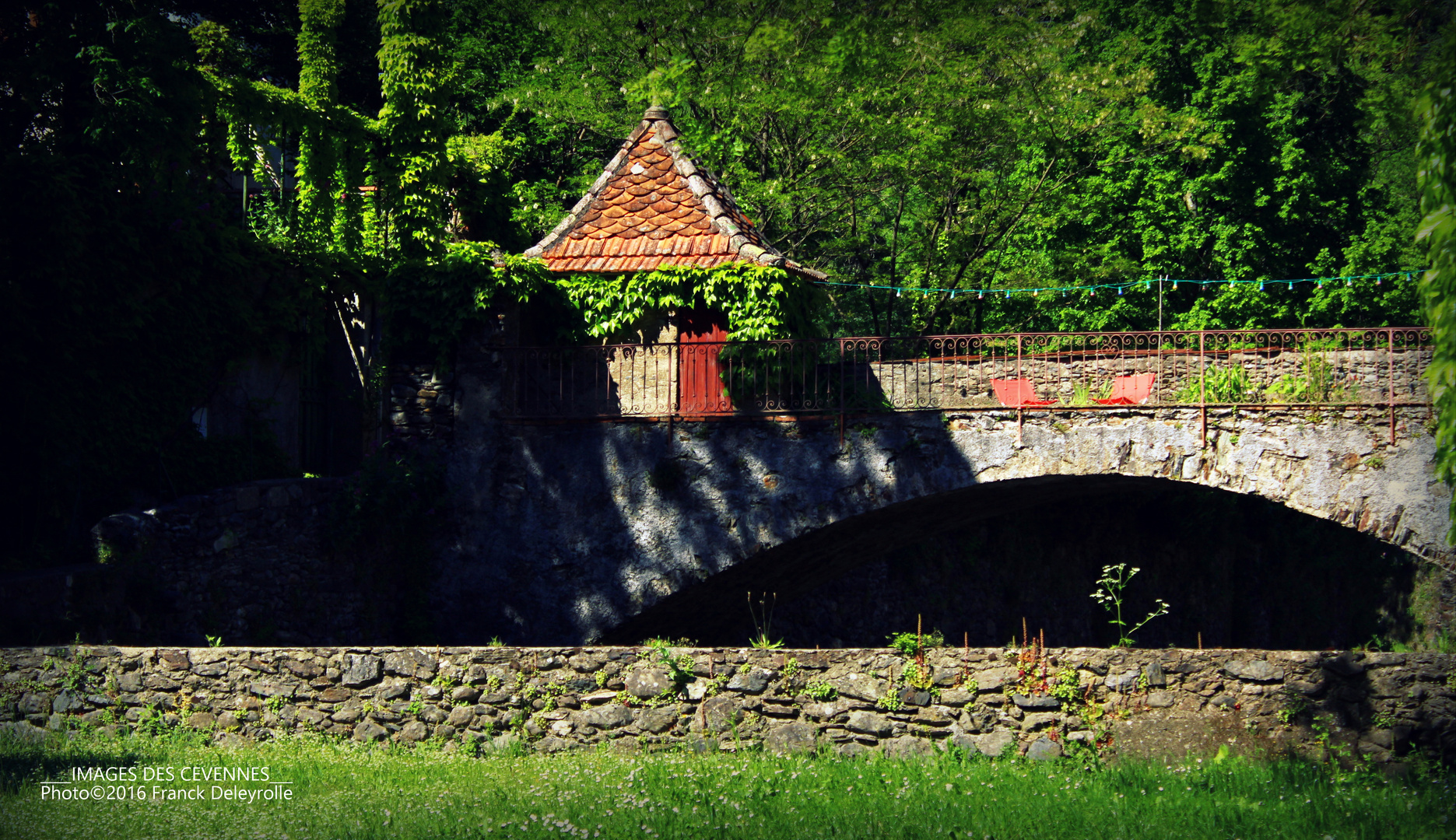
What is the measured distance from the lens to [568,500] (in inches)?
480

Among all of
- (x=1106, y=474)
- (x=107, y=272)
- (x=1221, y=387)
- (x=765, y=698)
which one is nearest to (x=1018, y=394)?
(x=1106, y=474)

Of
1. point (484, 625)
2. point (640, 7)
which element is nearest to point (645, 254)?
point (484, 625)

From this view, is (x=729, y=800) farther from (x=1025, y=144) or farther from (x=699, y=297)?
(x=1025, y=144)

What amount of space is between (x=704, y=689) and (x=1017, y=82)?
13.3 metres

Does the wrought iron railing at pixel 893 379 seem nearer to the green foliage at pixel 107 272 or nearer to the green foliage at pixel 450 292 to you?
the green foliage at pixel 450 292

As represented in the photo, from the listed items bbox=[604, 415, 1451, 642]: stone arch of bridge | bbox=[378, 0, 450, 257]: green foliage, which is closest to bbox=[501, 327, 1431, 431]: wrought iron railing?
bbox=[604, 415, 1451, 642]: stone arch of bridge

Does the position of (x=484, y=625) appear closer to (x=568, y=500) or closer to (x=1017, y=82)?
(x=568, y=500)

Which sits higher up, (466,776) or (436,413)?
(436,413)

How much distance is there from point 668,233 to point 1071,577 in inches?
379

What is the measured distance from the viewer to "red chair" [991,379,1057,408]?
11242 mm

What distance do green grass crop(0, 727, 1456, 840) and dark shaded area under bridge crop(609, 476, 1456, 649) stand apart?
16.9 feet

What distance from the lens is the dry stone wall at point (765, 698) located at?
678 centimetres

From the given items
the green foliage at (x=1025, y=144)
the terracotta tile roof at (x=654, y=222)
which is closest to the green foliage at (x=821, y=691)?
the terracotta tile roof at (x=654, y=222)

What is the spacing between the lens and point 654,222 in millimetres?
13320
